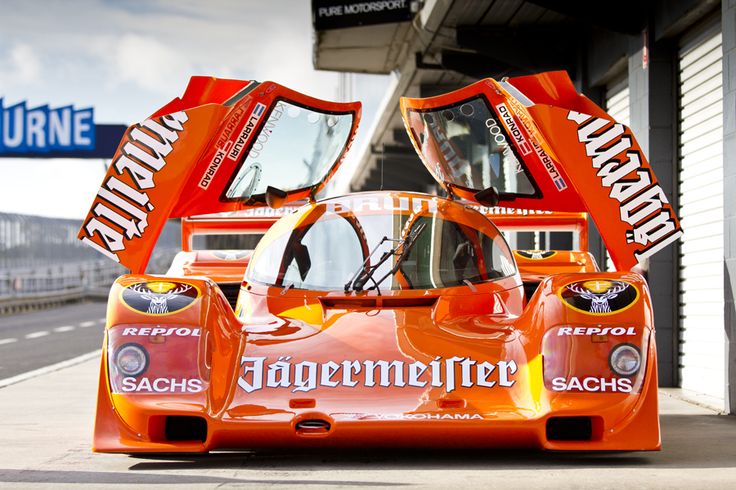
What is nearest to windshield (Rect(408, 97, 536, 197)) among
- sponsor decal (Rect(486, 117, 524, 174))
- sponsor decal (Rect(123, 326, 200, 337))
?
sponsor decal (Rect(486, 117, 524, 174))

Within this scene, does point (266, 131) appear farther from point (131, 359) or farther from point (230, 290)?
point (131, 359)

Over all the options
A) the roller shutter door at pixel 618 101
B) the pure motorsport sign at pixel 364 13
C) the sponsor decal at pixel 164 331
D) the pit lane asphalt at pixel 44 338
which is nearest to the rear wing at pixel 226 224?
the sponsor decal at pixel 164 331

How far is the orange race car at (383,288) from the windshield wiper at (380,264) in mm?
11

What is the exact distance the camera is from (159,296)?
5.75 metres

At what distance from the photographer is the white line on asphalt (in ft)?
37.3

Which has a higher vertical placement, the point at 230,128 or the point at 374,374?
the point at 230,128

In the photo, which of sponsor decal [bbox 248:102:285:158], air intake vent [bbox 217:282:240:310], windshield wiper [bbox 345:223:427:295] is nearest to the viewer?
windshield wiper [bbox 345:223:427:295]

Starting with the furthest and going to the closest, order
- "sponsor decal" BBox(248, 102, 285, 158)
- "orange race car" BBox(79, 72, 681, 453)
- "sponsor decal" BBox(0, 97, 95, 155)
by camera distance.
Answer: "sponsor decal" BBox(0, 97, 95, 155) < "sponsor decal" BBox(248, 102, 285, 158) < "orange race car" BBox(79, 72, 681, 453)

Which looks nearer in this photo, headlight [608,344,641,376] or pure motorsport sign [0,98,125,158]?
headlight [608,344,641,376]

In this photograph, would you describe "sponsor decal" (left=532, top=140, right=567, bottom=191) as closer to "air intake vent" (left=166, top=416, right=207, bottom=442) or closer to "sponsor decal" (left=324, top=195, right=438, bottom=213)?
"sponsor decal" (left=324, top=195, right=438, bottom=213)

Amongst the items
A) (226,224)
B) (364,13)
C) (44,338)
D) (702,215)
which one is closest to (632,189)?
(226,224)

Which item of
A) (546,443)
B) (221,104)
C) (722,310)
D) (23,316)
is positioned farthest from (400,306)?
(23,316)

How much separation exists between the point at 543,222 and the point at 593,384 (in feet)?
10.6

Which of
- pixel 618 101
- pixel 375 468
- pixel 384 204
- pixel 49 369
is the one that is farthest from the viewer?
pixel 49 369
